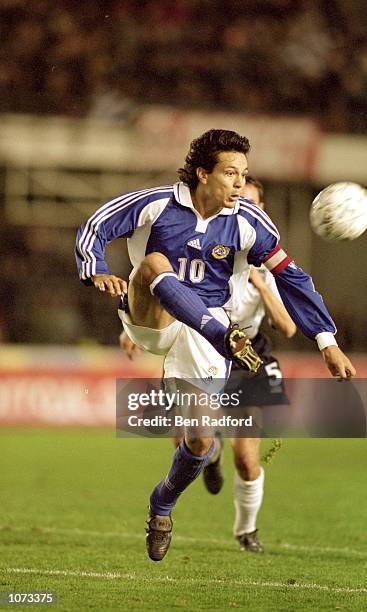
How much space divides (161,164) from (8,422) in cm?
484

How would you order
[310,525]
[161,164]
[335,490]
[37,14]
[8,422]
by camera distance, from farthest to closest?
[37,14] < [161,164] < [8,422] < [335,490] < [310,525]

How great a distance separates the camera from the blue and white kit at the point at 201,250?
5.25 m

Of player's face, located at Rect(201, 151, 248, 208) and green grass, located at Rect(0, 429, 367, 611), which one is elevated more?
player's face, located at Rect(201, 151, 248, 208)

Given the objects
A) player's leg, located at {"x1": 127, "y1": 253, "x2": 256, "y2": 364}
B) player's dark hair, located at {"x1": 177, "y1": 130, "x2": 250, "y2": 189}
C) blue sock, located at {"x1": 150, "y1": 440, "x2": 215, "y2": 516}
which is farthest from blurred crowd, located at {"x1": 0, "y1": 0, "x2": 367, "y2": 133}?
blue sock, located at {"x1": 150, "y1": 440, "x2": 215, "y2": 516}

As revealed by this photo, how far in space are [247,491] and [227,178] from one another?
1.99 metres

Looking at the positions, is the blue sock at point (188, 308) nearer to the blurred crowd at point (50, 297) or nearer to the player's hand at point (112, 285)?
the player's hand at point (112, 285)

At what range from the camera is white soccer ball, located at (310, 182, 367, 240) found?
5.41 meters

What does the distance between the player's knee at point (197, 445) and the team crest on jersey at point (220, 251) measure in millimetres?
836

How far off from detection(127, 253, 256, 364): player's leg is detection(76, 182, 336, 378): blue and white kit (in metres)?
0.08

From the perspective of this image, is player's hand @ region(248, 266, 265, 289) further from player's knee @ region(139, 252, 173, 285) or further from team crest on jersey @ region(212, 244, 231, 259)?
player's knee @ region(139, 252, 173, 285)

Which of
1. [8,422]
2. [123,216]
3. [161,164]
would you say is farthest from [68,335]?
[123,216]

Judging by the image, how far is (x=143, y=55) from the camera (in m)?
18.1

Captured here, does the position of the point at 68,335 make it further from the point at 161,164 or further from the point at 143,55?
the point at 143,55

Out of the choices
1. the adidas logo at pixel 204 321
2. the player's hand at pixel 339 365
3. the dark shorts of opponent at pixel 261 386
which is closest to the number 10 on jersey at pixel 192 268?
the adidas logo at pixel 204 321
